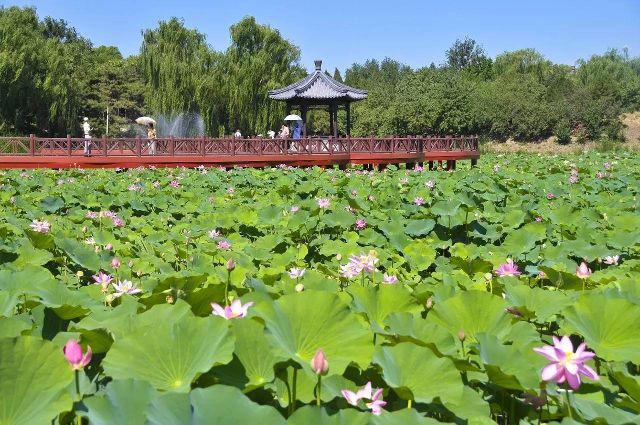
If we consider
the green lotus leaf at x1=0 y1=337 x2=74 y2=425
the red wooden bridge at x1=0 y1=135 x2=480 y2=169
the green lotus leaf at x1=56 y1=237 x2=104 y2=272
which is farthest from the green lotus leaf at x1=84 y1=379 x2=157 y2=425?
the red wooden bridge at x1=0 y1=135 x2=480 y2=169

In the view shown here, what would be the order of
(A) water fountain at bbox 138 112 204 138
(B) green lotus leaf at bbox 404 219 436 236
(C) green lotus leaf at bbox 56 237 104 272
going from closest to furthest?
1. (C) green lotus leaf at bbox 56 237 104 272
2. (B) green lotus leaf at bbox 404 219 436 236
3. (A) water fountain at bbox 138 112 204 138

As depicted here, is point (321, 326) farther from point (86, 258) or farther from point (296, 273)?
point (86, 258)

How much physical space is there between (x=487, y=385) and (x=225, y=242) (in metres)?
2.35

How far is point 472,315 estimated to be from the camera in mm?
1411

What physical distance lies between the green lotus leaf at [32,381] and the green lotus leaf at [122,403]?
11cm

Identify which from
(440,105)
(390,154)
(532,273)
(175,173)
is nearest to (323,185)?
(175,173)

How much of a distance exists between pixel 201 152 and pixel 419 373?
1447 centimetres

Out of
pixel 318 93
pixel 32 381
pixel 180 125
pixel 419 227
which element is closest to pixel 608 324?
pixel 32 381

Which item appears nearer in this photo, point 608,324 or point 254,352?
point 254,352

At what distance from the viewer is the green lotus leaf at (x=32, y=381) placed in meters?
0.92

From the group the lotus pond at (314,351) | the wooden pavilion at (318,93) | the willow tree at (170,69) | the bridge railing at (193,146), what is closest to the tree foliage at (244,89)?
the willow tree at (170,69)

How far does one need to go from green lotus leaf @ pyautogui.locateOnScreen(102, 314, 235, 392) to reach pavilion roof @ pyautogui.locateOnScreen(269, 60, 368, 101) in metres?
17.6

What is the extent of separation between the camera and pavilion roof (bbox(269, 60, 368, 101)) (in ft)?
60.2

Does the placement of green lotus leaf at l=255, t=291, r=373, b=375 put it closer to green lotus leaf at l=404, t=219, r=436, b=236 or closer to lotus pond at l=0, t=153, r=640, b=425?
lotus pond at l=0, t=153, r=640, b=425
